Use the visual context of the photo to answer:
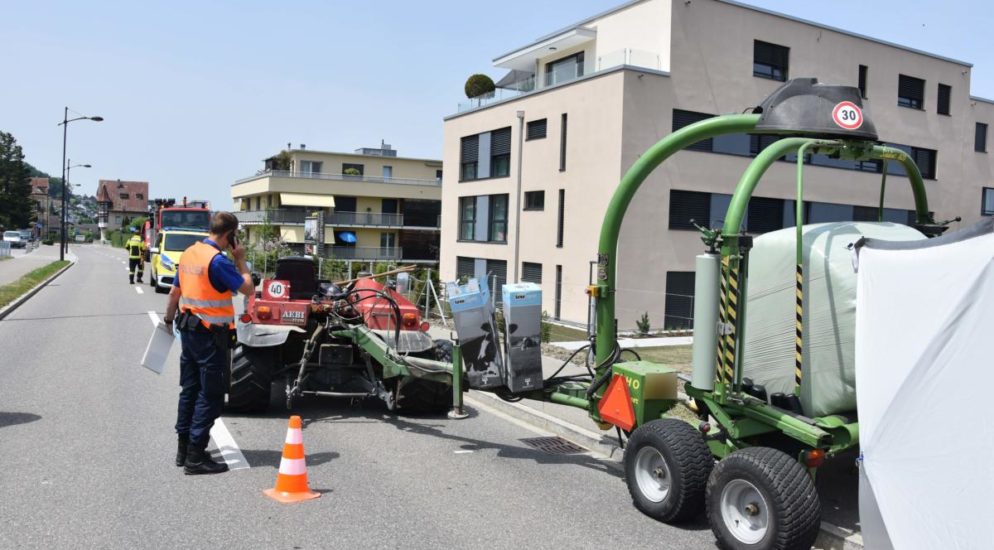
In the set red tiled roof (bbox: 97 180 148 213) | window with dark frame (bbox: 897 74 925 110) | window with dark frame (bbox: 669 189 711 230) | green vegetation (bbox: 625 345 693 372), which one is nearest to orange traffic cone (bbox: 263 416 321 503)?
green vegetation (bbox: 625 345 693 372)

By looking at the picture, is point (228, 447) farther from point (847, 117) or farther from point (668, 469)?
point (847, 117)

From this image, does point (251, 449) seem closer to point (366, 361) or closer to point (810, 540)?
point (366, 361)

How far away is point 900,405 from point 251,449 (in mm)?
5227

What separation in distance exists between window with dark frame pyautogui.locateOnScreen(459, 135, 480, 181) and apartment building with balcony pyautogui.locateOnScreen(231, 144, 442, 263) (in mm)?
23844

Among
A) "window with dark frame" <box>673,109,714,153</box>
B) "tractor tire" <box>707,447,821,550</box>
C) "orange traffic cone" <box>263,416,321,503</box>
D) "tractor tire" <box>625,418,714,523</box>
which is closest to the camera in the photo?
"tractor tire" <box>707,447,821,550</box>

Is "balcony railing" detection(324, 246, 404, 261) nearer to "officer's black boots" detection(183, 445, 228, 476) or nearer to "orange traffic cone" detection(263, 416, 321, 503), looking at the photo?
"officer's black boots" detection(183, 445, 228, 476)

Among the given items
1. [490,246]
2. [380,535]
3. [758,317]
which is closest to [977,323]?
[758,317]

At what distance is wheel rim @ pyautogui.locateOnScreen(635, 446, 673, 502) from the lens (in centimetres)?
552

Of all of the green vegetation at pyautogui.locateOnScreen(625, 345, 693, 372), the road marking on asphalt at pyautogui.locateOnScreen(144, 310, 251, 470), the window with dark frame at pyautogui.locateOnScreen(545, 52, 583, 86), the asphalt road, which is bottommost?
the green vegetation at pyautogui.locateOnScreen(625, 345, 693, 372)

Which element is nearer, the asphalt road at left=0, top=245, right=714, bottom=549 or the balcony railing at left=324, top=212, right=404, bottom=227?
the asphalt road at left=0, top=245, right=714, bottom=549

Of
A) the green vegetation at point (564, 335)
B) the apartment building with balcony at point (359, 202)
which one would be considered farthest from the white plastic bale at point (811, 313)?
the apartment building with balcony at point (359, 202)

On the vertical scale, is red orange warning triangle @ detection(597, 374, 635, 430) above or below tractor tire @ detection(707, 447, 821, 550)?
above

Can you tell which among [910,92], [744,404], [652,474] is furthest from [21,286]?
[910,92]

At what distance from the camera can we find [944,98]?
3538 cm
